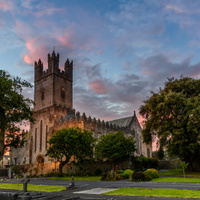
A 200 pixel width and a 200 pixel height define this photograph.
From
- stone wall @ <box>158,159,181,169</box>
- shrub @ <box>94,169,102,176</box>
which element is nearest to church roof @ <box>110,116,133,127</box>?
stone wall @ <box>158,159,181,169</box>

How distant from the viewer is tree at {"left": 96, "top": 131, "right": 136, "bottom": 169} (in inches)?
1596

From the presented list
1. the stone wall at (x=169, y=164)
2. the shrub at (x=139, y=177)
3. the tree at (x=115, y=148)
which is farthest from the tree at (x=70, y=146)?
the stone wall at (x=169, y=164)

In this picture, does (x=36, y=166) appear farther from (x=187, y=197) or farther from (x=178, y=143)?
(x=187, y=197)

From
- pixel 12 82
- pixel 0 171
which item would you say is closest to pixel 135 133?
pixel 0 171

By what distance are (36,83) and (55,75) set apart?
8.40m

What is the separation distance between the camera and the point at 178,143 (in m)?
33.2

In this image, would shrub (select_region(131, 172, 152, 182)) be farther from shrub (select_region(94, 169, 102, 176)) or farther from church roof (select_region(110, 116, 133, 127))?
church roof (select_region(110, 116, 133, 127))

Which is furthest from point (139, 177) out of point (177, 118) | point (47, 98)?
point (47, 98)

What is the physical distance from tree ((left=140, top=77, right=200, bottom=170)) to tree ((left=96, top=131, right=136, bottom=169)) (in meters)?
3.68

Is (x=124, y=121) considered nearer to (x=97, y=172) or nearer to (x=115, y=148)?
(x=97, y=172)

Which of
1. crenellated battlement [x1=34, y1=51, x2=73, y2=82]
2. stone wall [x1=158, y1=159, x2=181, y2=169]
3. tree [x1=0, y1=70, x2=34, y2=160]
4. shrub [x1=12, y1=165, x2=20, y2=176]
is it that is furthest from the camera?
crenellated battlement [x1=34, y1=51, x2=73, y2=82]

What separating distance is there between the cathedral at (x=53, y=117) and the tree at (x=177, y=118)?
796 inches

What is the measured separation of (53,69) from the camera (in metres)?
72.2

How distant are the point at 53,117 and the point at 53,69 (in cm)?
1724
